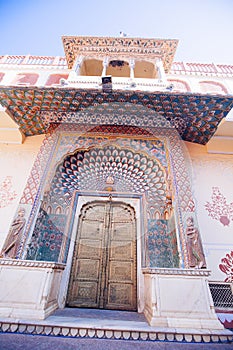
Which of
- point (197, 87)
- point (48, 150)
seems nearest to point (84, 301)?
point (48, 150)

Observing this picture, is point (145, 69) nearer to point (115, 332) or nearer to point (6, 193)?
point (6, 193)

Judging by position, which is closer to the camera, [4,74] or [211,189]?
[211,189]

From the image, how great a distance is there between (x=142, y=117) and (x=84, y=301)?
3.63 metres

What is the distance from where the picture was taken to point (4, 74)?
20.3ft

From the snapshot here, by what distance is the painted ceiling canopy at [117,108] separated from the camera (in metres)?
3.68

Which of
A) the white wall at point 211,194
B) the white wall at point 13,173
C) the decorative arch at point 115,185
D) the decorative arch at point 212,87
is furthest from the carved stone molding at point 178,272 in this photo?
the decorative arch at point 212,87

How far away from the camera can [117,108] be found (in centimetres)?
399

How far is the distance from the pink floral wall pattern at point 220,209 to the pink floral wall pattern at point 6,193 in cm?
398

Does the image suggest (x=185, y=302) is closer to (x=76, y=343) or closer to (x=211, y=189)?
(x=76, y=343)

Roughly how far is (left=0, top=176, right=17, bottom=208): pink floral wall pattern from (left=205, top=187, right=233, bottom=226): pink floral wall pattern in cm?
398

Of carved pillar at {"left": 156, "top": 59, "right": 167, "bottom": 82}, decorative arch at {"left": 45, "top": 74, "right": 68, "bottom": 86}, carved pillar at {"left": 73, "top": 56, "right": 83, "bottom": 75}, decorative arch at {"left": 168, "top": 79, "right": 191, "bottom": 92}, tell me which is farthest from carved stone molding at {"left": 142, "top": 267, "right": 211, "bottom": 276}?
decorative arch at {"left": 45, "top": 74, "right": 68, "bottom": 86}

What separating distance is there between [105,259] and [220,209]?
98.4 inches

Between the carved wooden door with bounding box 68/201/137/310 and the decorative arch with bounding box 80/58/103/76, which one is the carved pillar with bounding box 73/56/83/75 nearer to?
the decorative arch with bounding box 80/58/103/76

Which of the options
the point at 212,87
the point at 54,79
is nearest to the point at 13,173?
the point at 54,79
